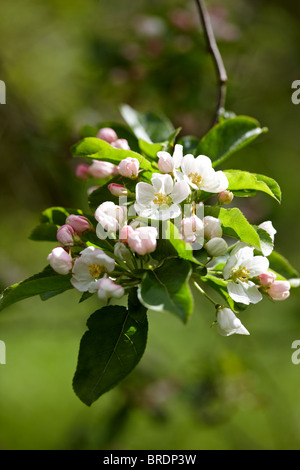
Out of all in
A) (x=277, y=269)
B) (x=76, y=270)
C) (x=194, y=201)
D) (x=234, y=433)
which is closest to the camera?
(x=76, y=270)

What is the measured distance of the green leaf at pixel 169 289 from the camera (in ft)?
3.22

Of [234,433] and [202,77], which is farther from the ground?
[202,77]

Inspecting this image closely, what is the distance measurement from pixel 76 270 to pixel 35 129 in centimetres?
237

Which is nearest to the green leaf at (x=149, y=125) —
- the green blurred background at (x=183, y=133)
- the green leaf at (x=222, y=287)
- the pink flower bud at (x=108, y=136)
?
the pink flower bud at (x=108, y=136)

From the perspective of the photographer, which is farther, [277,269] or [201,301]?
[201,301]

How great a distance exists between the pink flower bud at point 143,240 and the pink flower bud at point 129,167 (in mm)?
186

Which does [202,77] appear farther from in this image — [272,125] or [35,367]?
[35,367]

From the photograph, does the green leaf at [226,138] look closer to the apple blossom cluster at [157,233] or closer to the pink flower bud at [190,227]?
the apple blossom cluster at [157,233]

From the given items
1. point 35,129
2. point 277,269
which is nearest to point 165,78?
point 35,129

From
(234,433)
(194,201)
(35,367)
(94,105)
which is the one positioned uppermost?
(194,201)

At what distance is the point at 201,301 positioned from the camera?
13.2ft

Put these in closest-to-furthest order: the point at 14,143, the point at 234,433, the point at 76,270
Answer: the point at 76,270
the point at 14,143
the point at 234,433

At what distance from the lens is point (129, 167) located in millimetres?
1209

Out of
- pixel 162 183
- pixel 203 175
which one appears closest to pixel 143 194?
pixel 162 183
